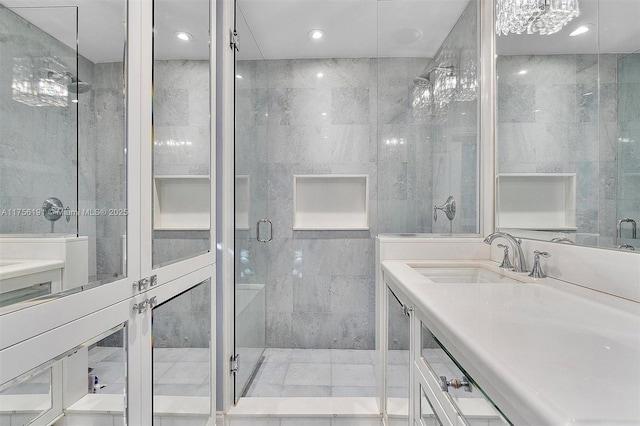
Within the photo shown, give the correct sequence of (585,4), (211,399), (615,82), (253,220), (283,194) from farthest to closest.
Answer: (283,194) → (253,220) → (211,399) → (585,4) → (615,82)

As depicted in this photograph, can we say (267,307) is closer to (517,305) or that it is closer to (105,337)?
(105,337)

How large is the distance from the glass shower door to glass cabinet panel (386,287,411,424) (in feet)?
3.00

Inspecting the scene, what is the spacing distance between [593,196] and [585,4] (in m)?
0.71

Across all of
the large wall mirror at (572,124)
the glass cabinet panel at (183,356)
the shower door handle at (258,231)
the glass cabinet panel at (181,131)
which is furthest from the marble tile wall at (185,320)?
the large wall mirror at (572,124)

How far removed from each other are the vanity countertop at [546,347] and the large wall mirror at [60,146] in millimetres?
925

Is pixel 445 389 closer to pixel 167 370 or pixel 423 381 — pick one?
pixel 423 381

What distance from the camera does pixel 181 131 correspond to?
139 cm

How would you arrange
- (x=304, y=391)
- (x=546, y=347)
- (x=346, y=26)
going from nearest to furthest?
(x=546, y=347) < (x=304, y=391) < (x=346, y=26)

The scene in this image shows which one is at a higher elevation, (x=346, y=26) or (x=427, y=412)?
(x=346, y=26)

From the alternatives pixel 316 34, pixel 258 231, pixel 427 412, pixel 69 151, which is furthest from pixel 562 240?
pixel 316 34

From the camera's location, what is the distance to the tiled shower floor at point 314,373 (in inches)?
82.7

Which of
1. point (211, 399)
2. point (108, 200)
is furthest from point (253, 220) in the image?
point (108, 200)

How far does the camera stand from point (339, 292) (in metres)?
2.82

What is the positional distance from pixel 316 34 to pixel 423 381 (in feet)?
8.00
